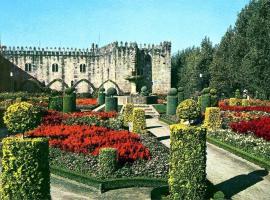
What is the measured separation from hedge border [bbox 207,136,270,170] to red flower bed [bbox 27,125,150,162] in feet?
12.7

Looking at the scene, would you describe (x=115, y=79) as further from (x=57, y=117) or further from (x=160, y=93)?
(x=57, y=117)

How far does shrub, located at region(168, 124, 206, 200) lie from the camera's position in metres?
11.6

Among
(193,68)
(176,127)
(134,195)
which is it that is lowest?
(134,195)

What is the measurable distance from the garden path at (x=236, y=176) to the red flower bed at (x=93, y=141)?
8.23ft

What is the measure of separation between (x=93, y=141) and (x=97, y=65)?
1758 inches

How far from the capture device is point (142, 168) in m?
14.1

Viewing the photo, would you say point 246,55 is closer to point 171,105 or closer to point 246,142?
point 171,105

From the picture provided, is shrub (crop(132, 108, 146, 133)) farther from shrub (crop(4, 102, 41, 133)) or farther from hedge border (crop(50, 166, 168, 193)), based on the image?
shrub (crop(4, 102, 41, 133))

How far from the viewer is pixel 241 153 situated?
17.6m

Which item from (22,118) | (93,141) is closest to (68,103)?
(93,141)

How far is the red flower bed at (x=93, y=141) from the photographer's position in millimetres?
15195

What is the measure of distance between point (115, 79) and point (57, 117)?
32431 mm

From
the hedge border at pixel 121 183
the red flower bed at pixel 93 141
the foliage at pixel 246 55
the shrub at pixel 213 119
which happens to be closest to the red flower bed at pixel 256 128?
the shrub at pixel 213 119

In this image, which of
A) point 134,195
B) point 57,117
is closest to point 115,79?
point 57,117
